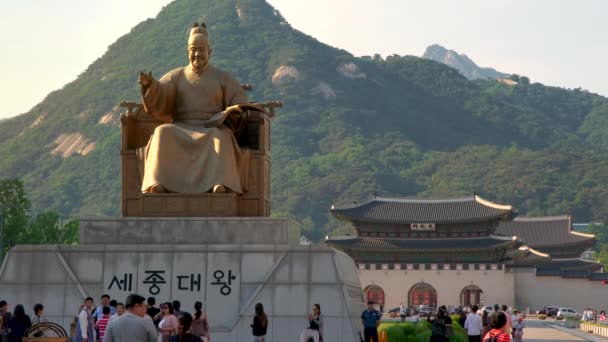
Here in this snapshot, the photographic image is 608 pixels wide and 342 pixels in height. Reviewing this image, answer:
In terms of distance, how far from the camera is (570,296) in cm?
5803

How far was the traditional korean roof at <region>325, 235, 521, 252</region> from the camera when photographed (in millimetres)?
53094

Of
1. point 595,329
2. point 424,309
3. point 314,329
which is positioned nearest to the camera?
point 314,329

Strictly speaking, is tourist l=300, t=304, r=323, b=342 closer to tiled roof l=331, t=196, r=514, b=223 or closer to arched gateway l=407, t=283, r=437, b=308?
tiled roof l=331, t=196, r=514, b=223

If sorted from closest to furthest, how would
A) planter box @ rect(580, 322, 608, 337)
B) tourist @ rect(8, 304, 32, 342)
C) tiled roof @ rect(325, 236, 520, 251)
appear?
1. tourist @ rect(8, 304, 32, 342)
2. planter box @ rect(580, 322, 608, 337)
3. tiled roof @ rect(325, 236, 520, 251)

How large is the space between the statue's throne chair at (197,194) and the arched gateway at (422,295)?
36.9 meters

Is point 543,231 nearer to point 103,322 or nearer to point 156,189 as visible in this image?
point 156,189

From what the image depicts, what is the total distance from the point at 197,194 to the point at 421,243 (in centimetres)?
3725

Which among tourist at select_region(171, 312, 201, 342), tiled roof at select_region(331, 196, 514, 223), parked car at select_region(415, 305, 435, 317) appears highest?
tiled roof at select_region(331, 196, 514, 223)

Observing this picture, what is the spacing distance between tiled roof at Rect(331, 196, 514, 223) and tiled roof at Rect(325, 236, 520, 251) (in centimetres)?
88

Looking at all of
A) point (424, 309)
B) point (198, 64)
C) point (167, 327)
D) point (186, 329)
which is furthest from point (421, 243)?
point (186, 329)

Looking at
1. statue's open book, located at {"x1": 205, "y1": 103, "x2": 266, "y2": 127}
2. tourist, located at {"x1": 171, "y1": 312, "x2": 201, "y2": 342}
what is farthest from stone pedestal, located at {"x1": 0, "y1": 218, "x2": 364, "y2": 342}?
tourist, located at {"x1": 171, "y1": 312, "x2": 201, "y2": 342}

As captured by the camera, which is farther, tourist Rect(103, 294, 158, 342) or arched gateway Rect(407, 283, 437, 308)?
arched gateway Rect(407, 283, 437, 308)

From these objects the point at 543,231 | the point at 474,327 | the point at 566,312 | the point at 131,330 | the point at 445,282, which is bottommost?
the point at 566,312

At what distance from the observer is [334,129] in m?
128
